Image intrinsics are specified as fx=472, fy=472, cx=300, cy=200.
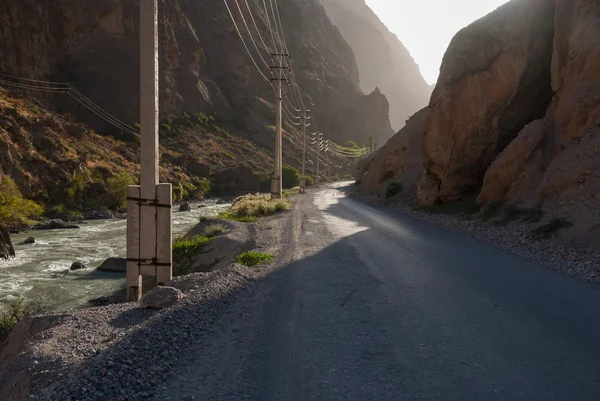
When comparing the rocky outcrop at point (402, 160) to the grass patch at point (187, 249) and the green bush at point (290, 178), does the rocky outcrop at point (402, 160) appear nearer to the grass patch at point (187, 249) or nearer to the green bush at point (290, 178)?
the grass patch at point (187, 249)

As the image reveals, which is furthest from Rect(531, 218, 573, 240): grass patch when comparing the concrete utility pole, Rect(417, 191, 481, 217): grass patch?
the concrete utility pole

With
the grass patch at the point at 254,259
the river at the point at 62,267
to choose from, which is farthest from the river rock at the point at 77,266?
the grass patch at the point at 254,259

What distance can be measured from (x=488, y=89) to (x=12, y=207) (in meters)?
27.5

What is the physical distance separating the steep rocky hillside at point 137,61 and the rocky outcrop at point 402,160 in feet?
160

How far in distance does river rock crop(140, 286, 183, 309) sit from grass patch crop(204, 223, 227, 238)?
8740mm

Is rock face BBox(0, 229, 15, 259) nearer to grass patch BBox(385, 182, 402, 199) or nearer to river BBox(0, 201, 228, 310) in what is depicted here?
river BBox(0, 201, 228, 310)

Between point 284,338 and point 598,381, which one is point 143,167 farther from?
point 598,381

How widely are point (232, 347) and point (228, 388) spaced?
1.08 m

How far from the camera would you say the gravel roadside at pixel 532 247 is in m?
9.02

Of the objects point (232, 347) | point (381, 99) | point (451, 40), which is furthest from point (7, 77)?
point (381, 99)

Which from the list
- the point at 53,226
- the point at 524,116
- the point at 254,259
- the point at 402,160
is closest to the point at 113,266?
the point at 254,259

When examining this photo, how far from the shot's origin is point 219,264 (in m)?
12.9

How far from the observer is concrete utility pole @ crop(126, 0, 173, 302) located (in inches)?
329

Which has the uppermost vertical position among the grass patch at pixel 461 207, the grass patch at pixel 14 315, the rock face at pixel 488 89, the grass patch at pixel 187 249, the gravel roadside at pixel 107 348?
the rock face at pixel 488 89
